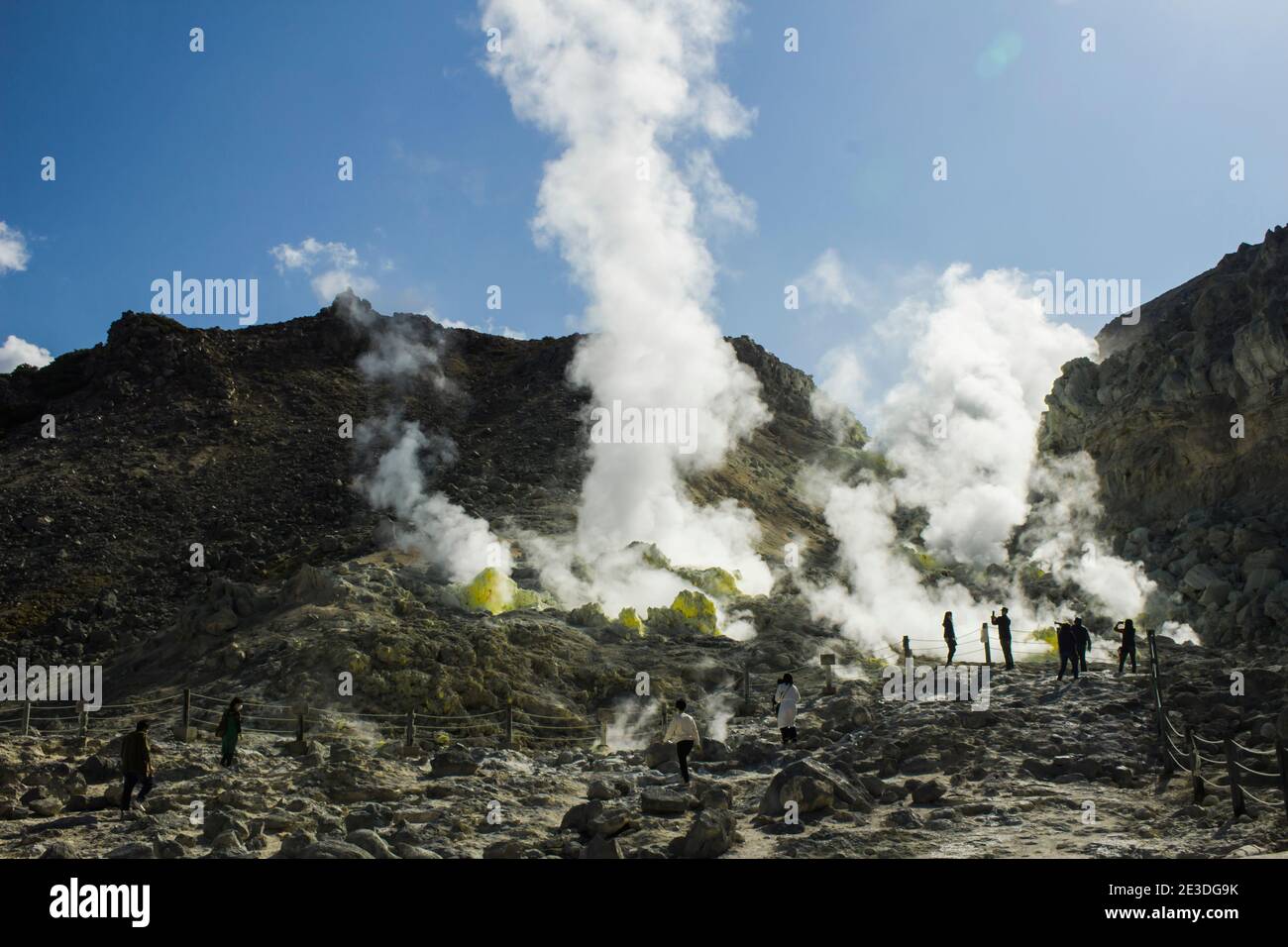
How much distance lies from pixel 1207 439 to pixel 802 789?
85.3ft

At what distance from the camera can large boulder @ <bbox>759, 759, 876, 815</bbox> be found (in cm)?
988

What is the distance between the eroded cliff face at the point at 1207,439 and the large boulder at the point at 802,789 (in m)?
16.5

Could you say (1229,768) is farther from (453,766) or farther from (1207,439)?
(1207,439)

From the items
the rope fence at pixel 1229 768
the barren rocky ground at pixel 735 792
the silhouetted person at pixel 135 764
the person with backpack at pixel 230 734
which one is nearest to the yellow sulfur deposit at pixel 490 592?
the barren rocky ground at pixel 735 792

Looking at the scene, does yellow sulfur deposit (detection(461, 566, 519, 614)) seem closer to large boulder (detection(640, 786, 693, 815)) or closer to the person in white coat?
the person in white coat

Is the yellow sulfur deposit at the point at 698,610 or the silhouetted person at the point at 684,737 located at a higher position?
the yellow sulfur deposit at the point at 698,610

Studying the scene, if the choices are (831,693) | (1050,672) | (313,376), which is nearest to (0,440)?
(313,376)

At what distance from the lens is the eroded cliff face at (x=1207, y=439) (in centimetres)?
2488

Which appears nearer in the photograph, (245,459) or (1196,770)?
(1196,770)

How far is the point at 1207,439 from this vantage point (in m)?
30.1

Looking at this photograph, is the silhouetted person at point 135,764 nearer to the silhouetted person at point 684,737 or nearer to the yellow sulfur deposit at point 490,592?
the silhouetted person at point 684,737

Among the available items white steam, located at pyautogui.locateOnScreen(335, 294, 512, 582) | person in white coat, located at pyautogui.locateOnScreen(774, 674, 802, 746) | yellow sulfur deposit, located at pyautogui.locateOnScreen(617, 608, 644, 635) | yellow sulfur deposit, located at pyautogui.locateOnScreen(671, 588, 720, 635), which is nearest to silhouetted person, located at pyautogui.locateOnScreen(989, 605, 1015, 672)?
person in white coat, located at pyautogui.locateOnScreen(774, 674, 802, 746)

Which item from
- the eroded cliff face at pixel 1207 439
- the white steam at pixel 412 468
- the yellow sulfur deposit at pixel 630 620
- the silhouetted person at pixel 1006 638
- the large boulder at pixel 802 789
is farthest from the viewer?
the white steam at pixel 412 468

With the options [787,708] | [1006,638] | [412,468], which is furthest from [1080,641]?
[412,468]
